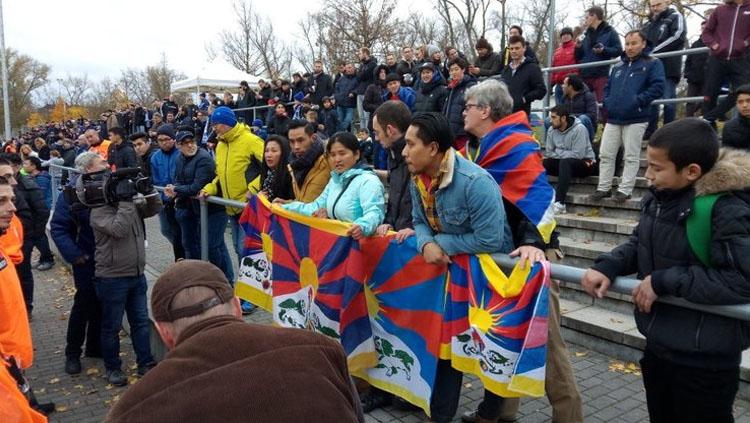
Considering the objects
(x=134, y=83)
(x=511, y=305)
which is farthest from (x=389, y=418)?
(x=134, y=83)

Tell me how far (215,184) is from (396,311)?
355 cm

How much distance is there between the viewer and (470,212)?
2975 mm

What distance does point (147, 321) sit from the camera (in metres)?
5.24

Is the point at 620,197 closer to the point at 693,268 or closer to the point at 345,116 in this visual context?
the point at 693,268

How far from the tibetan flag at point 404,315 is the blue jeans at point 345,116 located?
34.8 feet

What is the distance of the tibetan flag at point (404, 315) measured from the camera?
3348 millimetres

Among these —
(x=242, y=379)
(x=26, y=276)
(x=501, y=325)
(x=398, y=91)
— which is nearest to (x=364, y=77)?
(x=398, y=91)

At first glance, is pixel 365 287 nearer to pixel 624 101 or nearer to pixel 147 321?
pixel 147 321

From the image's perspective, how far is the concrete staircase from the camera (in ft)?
15.3

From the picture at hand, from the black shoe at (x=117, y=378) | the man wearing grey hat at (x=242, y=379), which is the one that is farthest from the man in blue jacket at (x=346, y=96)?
the man wearing grey hat at (x=242, y=379)

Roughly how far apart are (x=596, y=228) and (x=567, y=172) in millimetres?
1195

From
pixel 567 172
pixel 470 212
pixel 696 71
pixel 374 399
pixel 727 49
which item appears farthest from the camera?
pixel 696 71

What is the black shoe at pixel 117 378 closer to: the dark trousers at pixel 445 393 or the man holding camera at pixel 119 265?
the man holding camera at pixel 119 265

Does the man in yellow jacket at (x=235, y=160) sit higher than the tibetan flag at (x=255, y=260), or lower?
higher
